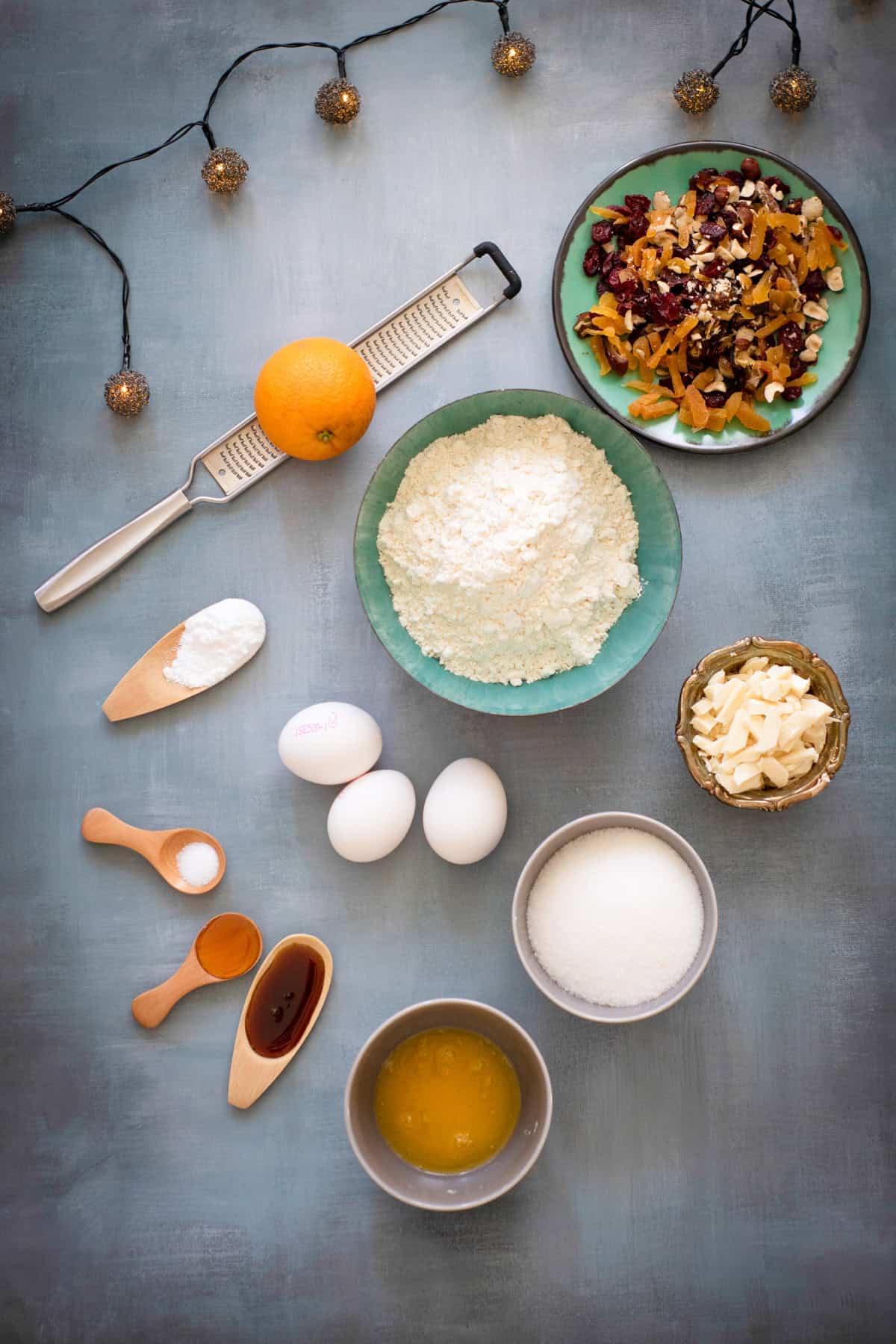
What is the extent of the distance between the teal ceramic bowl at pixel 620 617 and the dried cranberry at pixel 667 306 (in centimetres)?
15

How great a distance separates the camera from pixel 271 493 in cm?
128

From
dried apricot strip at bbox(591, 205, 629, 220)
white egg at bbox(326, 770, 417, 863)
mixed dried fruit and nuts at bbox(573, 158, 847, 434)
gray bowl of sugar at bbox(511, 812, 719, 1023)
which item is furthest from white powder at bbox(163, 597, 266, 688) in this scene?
dried apricot strip at bbox(591, 205, 629, 220)

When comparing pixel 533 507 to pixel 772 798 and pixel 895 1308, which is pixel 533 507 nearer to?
pixel 772 798

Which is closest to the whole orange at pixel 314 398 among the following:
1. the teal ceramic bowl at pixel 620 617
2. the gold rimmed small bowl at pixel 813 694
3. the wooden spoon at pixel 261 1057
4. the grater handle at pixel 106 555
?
the teal ceramic bowl at pixel 620 617

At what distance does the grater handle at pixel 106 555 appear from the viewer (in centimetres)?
127

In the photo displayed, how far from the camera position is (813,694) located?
3.76 feet

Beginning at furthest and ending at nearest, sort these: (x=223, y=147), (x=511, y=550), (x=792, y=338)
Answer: (x=223, y=147), (x=792, y=338), (x=511, y=550)

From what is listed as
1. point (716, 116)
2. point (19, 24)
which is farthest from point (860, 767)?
point (19, 24)

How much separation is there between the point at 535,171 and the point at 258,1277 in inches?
59.8

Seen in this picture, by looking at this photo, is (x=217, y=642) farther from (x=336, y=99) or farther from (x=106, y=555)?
(x=336, y=99)

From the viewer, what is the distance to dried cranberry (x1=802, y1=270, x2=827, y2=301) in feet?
3.92

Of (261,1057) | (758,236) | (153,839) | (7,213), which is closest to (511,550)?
(758,236)

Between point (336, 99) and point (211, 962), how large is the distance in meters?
1.15

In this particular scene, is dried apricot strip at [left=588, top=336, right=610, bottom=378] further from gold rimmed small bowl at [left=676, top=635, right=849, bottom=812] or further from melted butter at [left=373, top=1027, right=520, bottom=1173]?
melted butter at [left=373, top=1027, right=520, bottom=1173]
